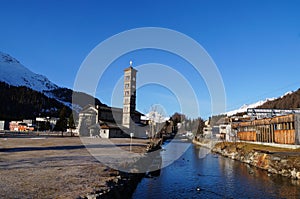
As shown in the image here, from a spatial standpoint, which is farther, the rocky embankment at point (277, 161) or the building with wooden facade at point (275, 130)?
the building with wooden facade at point (275, 130)

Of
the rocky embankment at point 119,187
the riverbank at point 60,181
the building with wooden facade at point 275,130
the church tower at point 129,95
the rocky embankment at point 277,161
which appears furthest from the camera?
the church tower at point 129,95

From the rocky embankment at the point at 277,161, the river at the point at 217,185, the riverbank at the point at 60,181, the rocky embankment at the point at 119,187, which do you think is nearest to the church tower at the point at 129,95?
the rocky embankment at the point at 277,161

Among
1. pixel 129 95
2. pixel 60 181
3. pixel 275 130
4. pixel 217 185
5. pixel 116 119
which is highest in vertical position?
pixel 129 95

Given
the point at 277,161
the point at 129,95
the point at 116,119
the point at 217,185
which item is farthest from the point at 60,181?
the point at 116,119

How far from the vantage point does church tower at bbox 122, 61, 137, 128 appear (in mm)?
71625

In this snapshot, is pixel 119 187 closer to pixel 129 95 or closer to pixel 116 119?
pixel 129 95

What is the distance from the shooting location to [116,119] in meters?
76.9

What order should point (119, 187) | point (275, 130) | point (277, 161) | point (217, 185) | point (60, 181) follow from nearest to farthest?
point (60, 181), point (119, 187), point (217, 185), point (277, 161), point (275, 130)

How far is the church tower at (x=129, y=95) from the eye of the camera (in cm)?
7162

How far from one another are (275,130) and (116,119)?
50332 millimetres

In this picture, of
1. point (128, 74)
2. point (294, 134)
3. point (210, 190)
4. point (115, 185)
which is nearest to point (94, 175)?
point (115, 185)

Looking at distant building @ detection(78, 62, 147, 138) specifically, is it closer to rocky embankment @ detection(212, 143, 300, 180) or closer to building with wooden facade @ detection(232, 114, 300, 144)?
building with wooden facade @ detection(232, 114, 300, 144)

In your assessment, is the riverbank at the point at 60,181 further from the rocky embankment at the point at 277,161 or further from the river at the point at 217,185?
the rocky embankment at the point at 277,161

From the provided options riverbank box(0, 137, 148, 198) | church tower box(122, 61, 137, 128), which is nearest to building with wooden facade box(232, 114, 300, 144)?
riverbank box(0, 137, 148, 198)
